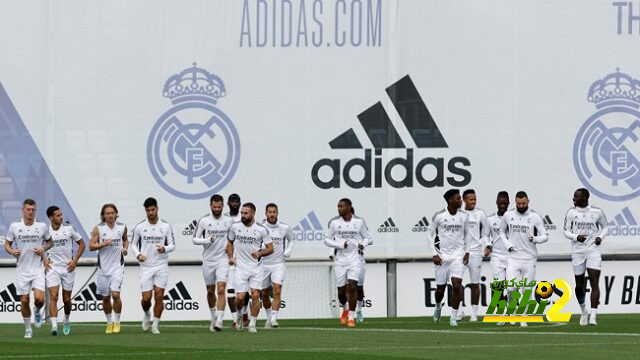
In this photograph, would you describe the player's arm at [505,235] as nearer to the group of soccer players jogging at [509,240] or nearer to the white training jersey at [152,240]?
the group of soccer players jogging at [509,240]

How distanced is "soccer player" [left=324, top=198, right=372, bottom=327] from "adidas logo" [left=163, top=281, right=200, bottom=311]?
4808 millimetres

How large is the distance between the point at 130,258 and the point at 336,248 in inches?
227

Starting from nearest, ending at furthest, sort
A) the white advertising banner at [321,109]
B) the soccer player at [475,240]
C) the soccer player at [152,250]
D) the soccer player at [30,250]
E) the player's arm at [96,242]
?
the soccer player at [30,250] < the soccer player at [152,250] < the player's arm at [96,242] < the soccer player at [475,240] < the white advertising banner at [321,109]

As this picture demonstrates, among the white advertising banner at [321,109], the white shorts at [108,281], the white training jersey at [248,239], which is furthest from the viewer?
the white advertising banner at [321,109]

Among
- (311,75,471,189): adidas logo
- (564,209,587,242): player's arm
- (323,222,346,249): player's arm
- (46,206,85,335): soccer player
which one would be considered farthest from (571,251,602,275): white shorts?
(46,206,85,335): soccer player

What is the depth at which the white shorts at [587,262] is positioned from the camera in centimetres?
3272

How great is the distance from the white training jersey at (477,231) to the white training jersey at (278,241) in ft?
11.7

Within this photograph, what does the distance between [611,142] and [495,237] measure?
22.5ft

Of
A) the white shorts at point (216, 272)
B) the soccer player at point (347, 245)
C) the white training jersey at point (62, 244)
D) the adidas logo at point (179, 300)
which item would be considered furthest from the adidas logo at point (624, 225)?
the white training jersey at point (62, 244)

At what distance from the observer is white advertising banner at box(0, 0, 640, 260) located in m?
38.4

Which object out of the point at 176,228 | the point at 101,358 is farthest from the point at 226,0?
the point at 101,358

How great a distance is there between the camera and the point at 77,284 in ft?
126

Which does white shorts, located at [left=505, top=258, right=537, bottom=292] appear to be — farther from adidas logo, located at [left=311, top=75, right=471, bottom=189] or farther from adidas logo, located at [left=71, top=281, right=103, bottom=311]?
adidas logo, located at [left=71, top=281, right=103, bottom=311]

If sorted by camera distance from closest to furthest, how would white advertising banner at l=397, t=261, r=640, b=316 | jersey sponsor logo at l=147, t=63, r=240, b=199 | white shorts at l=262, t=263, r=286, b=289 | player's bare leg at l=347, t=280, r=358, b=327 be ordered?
white shorts at l=262, t=263, r=286, b=289 < player's bare leg at l=347, t=280, r=358, b=327 < jersey sponsor logo at l=147, t=63, r=240, b=199 < white advertising banner at l=397, t=261, r=640, b=316
